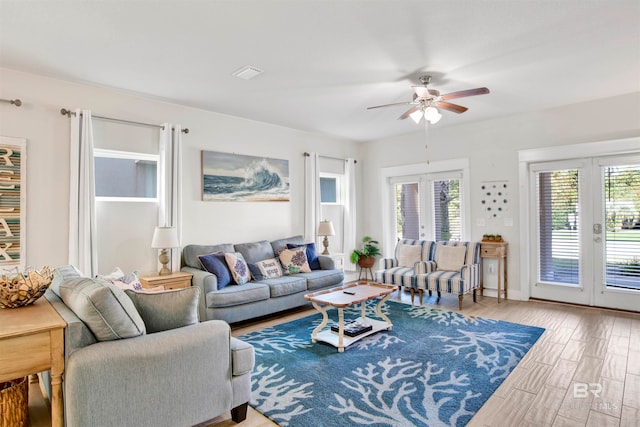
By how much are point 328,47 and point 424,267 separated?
3.51 meters

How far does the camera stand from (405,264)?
5.67 m

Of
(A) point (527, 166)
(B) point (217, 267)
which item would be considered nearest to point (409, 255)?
(A) point (527, 166)

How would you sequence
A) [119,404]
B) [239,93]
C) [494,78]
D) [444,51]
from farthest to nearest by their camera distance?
[239,93] < [494,78] < [444,51] < [119,404]

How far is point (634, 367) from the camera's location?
2.95 meters

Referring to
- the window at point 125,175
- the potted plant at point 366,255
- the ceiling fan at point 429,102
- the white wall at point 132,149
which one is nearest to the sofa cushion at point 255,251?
the white wall at point 132,149

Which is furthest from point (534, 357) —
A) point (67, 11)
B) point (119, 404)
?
point (67, 11)

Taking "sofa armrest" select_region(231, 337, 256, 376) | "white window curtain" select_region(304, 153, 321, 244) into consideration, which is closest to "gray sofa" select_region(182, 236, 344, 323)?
"white window curtain" select_region(304, 153, 321, 244)

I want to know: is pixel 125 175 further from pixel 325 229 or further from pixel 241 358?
pixel 325 229

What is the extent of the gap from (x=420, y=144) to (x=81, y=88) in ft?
16.1

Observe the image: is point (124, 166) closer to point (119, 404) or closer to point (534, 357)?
point (119, 404)

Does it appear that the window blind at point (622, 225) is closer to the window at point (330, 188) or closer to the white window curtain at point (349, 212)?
the white window curtain at point (349, 212)

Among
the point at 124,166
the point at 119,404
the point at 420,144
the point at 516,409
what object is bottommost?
the point at 516,409

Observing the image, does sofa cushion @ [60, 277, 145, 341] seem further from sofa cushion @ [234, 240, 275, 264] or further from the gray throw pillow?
sofa cushion @ [234, 240, 275, 264]

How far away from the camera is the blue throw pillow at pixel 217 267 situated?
415cm
